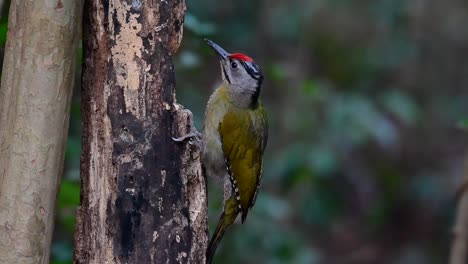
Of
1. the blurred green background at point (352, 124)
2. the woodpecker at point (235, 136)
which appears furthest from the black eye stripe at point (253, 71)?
the blurred green background at point (352, 124)

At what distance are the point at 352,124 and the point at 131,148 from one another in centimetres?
400

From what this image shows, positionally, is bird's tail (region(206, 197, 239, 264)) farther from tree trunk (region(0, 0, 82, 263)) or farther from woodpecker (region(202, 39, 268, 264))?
tree trunk (region(0, 0, 82, 263))

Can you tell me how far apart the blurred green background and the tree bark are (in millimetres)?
2338

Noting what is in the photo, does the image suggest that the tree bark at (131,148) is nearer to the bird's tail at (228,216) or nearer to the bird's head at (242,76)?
the bird's tail at (228,216)

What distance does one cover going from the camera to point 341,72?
9.65m

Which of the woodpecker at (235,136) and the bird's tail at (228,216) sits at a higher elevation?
the woodpecker at (235,136)

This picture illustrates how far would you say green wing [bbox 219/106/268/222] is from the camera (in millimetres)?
5445

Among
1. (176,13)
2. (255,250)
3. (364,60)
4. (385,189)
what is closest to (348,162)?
(385,189)

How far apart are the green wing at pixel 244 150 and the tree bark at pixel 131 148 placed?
118 cm

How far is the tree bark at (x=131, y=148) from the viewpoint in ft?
13.5

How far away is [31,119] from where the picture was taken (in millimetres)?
4023

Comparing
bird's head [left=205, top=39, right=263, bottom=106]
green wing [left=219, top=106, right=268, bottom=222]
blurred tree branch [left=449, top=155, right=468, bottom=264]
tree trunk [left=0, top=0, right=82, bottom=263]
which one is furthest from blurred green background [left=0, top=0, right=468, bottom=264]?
tree trunk [left=0, top=0, right=82, bottom=263]

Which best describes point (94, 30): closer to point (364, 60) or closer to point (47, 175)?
point (47, 175)

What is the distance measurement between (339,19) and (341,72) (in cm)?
52
